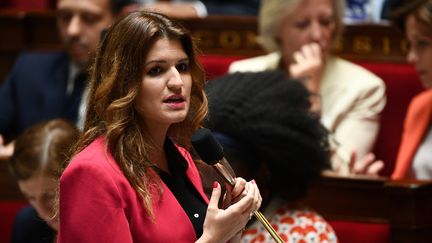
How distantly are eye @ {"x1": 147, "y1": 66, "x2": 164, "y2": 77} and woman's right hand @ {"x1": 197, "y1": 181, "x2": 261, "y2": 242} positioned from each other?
0.50 ft

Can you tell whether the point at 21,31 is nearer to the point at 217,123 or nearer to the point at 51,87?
the point at 51,87

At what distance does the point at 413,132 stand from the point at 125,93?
1234 mm

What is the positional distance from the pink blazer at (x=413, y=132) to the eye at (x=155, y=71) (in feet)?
3.76

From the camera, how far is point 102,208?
41.9 inches

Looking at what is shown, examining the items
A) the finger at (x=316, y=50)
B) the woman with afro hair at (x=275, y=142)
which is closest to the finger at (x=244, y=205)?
the woman with afro hair at (x=275, y=142)

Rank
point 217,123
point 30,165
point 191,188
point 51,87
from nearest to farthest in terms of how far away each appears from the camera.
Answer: point 191,188, point 217,123, point 30,165, point 51,87

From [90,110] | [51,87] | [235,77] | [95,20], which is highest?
[90,110]

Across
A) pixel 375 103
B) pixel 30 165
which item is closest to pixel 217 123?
pixel 30 165

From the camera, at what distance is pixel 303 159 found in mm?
1613

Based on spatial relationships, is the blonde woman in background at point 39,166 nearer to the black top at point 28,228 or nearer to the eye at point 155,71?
the black top at point 28,228

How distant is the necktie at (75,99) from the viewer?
8.08 feet

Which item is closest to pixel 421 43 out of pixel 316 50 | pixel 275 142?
pixel 316 50

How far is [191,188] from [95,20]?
1483mm

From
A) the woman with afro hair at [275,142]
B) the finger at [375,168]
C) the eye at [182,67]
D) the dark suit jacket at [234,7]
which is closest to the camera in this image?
the eye at [182,67]
